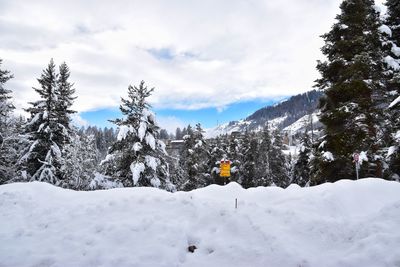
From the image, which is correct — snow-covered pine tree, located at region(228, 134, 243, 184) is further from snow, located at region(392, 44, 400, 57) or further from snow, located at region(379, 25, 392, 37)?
snow, located at region(379, 25, 392, 37)

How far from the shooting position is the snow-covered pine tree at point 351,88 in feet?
49.8

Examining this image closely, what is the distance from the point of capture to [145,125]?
2014cm

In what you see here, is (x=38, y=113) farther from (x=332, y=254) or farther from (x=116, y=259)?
(x=332, y=254)

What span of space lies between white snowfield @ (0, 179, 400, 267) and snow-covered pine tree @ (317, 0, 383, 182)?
269 inches

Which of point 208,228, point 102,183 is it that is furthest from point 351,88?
point 102,183

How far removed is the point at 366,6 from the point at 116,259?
1772 cm

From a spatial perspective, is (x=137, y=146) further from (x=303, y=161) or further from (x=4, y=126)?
(x=303, y=161)

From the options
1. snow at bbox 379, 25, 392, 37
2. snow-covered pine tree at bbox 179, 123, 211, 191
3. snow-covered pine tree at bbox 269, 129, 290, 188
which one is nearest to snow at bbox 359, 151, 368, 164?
snow at bbox 379, 25, 392, 37

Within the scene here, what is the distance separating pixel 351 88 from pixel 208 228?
37.9 ft

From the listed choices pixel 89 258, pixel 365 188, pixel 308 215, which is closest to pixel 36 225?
pixel 89 258

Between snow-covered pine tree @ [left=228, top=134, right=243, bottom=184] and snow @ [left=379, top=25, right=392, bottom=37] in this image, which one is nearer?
snow @ [left=379, top=25, right=392, bottom=37]

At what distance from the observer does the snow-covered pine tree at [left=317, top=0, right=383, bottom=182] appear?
15.2 metres

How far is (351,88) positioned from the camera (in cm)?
1548

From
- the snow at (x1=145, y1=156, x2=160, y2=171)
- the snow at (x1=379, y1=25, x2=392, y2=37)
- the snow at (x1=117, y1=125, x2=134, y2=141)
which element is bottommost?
the snow at (x1=145, y1=156, x2=160, y2=171)
